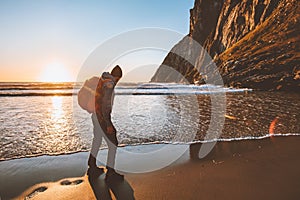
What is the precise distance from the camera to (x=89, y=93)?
400 cm

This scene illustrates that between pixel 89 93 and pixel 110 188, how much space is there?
1.74 metres

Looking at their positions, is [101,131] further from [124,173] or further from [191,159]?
[191,159]

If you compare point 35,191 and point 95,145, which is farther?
point 95,145

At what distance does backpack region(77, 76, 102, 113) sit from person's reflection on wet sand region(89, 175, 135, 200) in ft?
4.33

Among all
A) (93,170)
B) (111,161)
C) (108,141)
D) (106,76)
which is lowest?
(93,170)

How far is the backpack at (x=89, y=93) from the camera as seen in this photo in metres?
3.97

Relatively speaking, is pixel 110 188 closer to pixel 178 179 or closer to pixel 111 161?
pixel 111 161

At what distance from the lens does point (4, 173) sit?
13.8ft

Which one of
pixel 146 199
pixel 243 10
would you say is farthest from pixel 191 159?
pixel 243 10

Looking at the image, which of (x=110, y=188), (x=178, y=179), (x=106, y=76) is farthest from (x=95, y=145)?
(x=178, y=179)

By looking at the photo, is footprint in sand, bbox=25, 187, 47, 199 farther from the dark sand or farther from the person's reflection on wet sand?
the person's reflection on wet sand

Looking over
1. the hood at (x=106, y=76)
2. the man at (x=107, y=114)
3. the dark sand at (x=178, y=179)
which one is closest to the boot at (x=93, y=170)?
the man at (x=107, y=114)

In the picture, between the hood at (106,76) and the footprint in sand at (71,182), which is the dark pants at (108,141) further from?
the hood at (106,76)

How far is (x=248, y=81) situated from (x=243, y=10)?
165 feet
